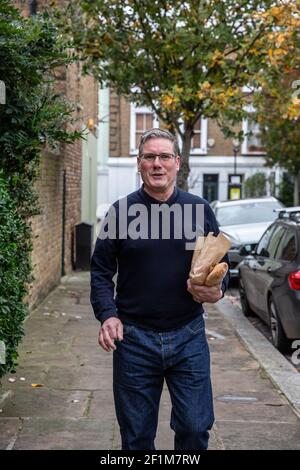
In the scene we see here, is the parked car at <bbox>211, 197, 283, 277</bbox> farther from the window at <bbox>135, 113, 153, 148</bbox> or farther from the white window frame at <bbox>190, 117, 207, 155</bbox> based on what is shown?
the window at <bbox>135, 113, 153, 148</bbox>

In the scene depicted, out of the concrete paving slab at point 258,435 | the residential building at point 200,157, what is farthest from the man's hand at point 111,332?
the residential building at point 200,157

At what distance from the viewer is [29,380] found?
7.26 meters

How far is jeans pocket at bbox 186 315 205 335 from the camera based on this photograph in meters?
4.30

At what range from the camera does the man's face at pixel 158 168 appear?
4.24 meters

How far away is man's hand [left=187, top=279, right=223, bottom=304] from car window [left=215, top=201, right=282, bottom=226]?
1311cm

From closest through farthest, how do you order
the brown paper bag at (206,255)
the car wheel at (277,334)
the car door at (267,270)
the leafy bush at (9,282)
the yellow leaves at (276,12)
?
the brown paper bag at (206,255)
the leafy bush at (9,282)
the car wheel at (277,334)
the car door at (267,270)
the yellow leaves at (276,12)

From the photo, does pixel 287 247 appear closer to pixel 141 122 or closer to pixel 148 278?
pixel 148 278

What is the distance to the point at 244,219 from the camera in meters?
17.5

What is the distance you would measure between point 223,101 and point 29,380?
26.4 ft

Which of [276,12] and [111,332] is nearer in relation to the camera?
[111,332]

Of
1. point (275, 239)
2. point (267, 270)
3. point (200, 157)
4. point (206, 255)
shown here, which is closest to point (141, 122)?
point (200, 157)

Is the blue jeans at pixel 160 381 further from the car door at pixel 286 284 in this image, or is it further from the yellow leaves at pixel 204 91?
the yellow leaves at pixel 204 91

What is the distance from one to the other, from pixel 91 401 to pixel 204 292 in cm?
276

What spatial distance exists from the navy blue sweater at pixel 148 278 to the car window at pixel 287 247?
16.2 ft
